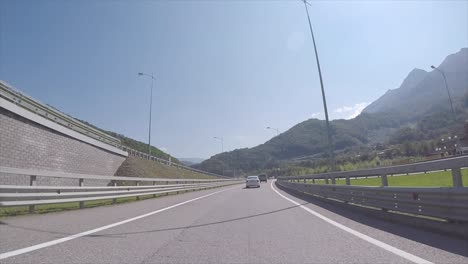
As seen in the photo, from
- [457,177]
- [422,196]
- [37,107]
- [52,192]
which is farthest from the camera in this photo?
[37,107]

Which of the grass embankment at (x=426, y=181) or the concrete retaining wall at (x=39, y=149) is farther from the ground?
the concrete retaining wall at (x=39, y=149)

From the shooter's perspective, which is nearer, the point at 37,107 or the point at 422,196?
the point at 422,196

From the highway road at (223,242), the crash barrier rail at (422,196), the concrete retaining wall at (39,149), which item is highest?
the concrete retaining wall at (39,149)

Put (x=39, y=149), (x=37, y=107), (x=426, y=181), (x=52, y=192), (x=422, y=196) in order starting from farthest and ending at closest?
1. (x=426, y=181)
2. (x=37, y=107)
3. (x=39, y=149)
4. (x=52, y=192)
5. (x=422, y=196)

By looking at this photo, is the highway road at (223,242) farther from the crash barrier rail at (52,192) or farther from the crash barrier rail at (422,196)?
the crash barrier rail at (52,192)

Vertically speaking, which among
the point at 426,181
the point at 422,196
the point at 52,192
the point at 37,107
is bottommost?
the point at 422,196

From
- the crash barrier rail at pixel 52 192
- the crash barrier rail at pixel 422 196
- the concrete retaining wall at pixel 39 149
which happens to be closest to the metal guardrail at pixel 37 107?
the concrete retaining wall at pixel 39 149

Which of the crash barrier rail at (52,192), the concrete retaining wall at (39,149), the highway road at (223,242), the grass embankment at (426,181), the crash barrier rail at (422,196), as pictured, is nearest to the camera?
the highway road at (223,242)

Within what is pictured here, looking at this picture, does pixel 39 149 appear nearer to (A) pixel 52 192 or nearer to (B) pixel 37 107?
(B) pixel 37 107

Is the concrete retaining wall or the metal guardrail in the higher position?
the metal guardrail

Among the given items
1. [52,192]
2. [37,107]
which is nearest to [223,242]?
[52,192]

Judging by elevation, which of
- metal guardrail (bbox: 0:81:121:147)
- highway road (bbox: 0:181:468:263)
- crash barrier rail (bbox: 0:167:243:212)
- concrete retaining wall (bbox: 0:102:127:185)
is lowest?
highway road (bbox: 0:181:468:263)

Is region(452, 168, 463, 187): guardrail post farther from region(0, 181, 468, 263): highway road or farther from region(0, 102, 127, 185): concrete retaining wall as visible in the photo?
region(0, 102, 127, 185): concrete retaining wall

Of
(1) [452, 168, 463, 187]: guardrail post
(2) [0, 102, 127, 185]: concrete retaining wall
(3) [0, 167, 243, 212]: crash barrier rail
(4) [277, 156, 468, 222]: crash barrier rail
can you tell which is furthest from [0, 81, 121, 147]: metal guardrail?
(1) [452, 168, 463, 187]: guardrail post
